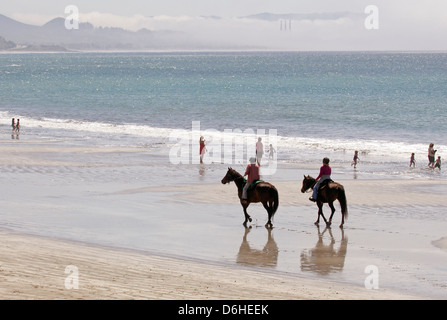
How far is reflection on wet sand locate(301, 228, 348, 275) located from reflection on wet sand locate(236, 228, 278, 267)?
0.68m

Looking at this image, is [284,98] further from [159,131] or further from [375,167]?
[375,167]

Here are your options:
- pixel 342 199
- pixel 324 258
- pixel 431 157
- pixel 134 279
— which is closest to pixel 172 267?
pixel 134 279

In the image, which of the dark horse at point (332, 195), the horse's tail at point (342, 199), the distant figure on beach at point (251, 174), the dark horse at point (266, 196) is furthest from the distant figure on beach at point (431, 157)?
the distant figure on beach at point (251, 174)

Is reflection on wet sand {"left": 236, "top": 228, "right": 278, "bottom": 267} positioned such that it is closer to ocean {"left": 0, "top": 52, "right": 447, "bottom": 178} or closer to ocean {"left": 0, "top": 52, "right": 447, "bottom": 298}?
ocean {"left": 0, "top": 52, "right": 447, "bottom": 298}

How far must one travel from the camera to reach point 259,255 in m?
16.2

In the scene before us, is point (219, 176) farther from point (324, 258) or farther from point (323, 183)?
point (324, 258)

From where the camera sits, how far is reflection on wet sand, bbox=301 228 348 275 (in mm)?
15078

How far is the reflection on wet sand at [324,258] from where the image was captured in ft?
49.5

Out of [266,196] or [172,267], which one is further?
[266,196]

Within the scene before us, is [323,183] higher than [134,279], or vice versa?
[323,183]

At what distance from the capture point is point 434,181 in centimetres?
2892

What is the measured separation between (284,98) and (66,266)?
252 feet

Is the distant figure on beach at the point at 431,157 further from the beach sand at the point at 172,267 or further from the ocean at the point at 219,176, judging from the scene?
the beach sand at the point at 172,267

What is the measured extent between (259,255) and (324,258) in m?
1.47
